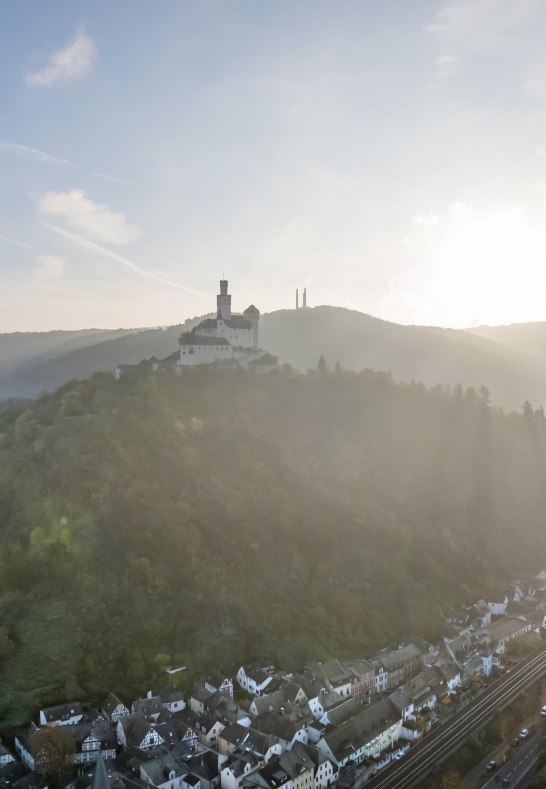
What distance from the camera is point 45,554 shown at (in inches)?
2251

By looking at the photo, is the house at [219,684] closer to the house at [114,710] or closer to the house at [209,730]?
the house at [209,730]

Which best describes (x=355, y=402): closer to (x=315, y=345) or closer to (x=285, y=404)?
(x=285, y=404)

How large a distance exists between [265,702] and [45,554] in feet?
77.5

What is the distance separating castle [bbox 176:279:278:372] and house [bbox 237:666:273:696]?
3815 centimetres

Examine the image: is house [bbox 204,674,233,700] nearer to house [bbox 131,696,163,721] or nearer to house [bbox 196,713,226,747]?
house [bbox 131,696,163,721]

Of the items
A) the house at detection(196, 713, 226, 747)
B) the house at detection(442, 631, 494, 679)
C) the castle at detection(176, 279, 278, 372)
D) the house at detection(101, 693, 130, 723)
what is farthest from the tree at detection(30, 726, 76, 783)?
the castle at detection(176, 279, 278, 372)

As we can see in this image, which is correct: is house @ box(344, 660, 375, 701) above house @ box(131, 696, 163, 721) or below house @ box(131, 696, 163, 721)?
below

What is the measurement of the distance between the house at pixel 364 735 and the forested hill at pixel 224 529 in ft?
32.7

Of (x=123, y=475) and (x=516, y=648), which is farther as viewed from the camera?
(x=123, y=475)

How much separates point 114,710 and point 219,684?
8.20 meters

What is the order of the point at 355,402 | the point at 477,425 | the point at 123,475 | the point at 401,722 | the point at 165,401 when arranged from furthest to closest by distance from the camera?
the point at 477,425 < the point at 355,402 < the point at 165,401 < the point at 123,475 < the point at 401,722

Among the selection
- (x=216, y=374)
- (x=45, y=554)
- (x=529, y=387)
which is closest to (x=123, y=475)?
(x=45, y=554)

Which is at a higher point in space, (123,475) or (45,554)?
(123,475)

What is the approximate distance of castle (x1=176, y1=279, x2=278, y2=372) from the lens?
80438 mm
